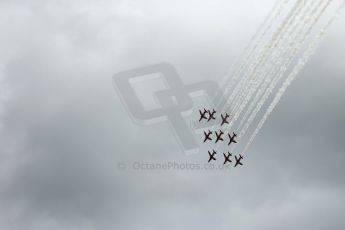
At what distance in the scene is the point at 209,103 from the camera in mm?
122688

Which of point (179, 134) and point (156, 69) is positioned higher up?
point (156, 69)

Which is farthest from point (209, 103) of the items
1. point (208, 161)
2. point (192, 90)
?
point (208, 161)

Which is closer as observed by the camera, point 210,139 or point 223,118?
point 223,118

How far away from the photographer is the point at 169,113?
408 feet

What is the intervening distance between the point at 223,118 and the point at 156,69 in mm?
18408

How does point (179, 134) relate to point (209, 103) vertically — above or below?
below

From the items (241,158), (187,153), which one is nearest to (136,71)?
(187,153)

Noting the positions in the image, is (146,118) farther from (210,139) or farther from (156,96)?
(210,139)

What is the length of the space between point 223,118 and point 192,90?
33.3 ft

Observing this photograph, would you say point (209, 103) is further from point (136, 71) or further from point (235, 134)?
point (136, 71)

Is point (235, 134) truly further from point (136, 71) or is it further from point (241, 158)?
point (136, 71)

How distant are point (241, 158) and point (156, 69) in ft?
85.6

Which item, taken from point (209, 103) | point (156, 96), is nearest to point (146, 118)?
point (156, 96)

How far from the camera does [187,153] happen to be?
123875 millimetres
